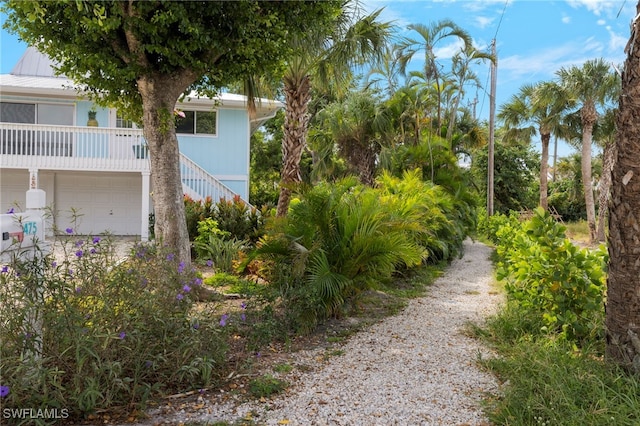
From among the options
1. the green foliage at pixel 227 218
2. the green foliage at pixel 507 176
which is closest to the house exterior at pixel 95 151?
the green foliage at pixel 227 218

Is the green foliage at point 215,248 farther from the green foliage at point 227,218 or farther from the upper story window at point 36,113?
the upper story window at point 36,113

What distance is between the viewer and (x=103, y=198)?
1614 cm

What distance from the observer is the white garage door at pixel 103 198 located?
1591cm

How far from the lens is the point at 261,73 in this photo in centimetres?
714

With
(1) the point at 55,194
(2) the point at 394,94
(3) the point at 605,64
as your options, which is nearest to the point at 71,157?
(1) the point at 55,194

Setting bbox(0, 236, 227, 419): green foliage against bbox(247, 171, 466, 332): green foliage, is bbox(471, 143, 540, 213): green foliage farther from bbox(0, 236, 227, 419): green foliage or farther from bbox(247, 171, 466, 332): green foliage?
bbox(0, 236, 227, 419): green foliage

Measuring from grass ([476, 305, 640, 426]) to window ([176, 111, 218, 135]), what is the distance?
560 inches

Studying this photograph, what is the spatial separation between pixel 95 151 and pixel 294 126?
664 centimetres

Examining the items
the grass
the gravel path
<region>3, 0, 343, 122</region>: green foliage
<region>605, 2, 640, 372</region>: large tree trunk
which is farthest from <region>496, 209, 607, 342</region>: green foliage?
<region>3, 0, 343, 122</region>: green foliage

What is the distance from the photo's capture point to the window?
16578 millimetres

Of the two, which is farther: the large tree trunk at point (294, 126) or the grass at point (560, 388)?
the large tree trunk at point (294, 126)

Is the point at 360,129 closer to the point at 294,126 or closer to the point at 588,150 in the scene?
the point at 294,126

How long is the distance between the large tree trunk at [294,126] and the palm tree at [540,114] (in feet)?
49.1

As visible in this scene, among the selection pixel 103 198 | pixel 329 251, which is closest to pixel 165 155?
pixel 329 251
